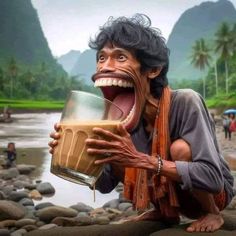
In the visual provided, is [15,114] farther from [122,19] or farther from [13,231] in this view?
[122,19]

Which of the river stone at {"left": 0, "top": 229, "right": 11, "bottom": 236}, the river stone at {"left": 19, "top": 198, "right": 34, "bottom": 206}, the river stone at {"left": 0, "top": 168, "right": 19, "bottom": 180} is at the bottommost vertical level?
the river stone at {"left": 0, "top": 168, "right": 19, "bottom": 180}

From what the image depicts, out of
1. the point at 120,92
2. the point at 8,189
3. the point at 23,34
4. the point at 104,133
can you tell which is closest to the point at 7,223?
the point at 8,189

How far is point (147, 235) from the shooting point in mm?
1635

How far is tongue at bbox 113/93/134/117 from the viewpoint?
131 cm

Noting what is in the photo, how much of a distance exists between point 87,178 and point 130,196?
0.32m

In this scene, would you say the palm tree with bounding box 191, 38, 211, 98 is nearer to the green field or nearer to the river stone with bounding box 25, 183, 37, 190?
the green field

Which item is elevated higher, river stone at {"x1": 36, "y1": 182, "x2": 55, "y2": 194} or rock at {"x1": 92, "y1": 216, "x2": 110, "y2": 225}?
rock at {"x1": 92, "y1": 216, "x2": 110, "y2": 225}

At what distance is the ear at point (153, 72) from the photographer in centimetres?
136

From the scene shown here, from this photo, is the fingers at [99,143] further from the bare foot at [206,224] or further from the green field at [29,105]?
the green field at [29,105]

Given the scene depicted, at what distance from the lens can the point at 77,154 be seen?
3.96 feet

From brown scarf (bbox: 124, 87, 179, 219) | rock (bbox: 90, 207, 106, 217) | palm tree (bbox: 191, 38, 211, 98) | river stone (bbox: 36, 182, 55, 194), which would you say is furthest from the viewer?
palm tree (bbox: 191, 38, 211, 98)

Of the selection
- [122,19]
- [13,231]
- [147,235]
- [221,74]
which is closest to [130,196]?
[147,235]

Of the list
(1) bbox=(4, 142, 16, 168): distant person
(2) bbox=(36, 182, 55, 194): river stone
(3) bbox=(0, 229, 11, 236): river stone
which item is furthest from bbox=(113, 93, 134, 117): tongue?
(1) bbox=(4, 142, 16, 168): distant person

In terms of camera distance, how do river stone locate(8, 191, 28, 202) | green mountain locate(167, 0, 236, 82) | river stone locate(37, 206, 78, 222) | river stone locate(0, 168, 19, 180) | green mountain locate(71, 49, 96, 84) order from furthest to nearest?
green mountain locate(167, 0, 236, 82) → green mountain locate(71, 49, 96, 84) → river stone locate(0, 168, 19, 180) → river stone locate(8, 191, 28, 202) → river stone locate(37, 206, 78, 222)
